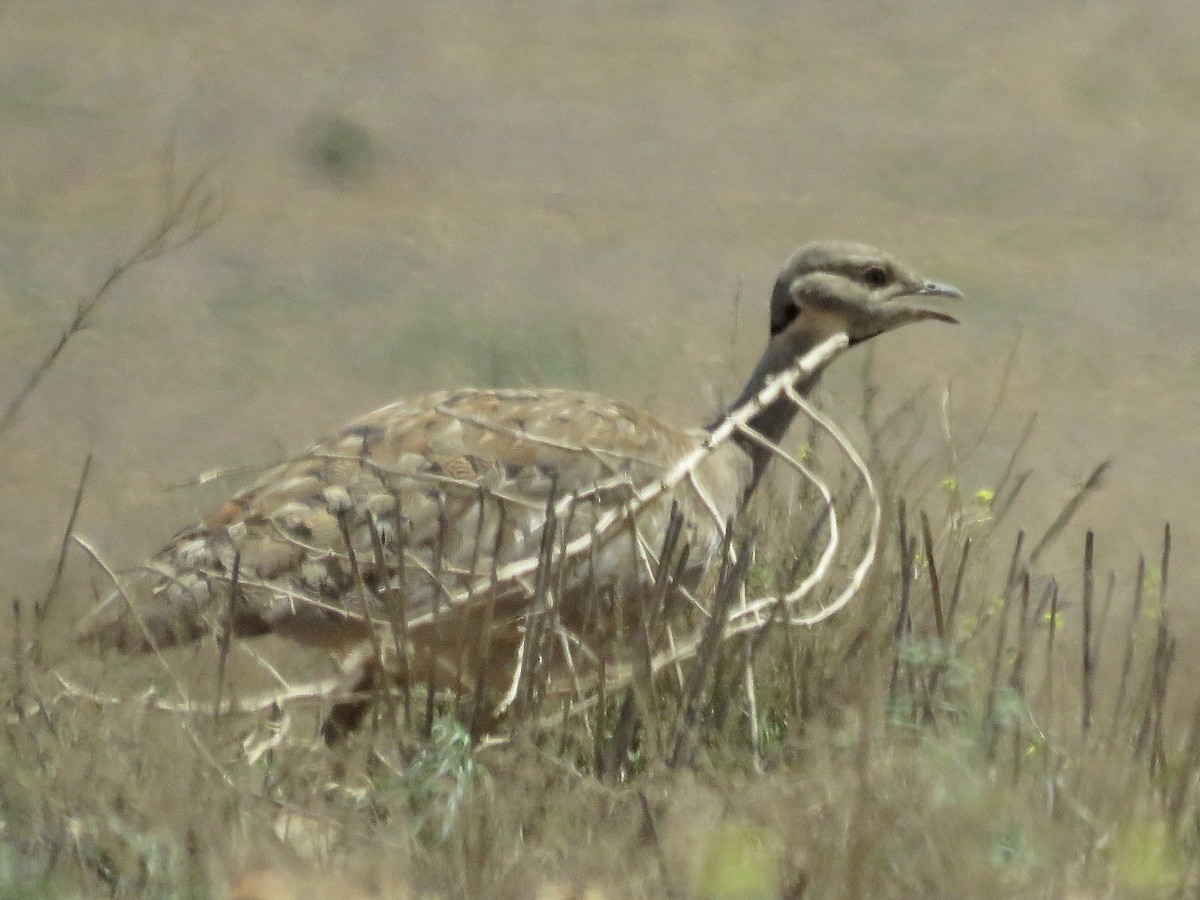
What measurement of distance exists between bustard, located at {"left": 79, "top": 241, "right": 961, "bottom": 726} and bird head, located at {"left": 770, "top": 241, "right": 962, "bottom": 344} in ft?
1.09

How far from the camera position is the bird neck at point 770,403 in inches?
187

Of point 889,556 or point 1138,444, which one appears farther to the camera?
point 1138,444

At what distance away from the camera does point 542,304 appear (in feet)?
26.7

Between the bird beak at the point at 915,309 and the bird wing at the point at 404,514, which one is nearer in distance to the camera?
the bird wing at the point at 404,514

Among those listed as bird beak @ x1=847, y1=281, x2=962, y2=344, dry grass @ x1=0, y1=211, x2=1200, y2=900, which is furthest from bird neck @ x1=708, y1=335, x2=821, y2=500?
dry grass @ x1=0, y1=211, x2=1200, y2=900

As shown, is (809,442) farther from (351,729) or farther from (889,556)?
(351,729)

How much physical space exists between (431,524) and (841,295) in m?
1.55

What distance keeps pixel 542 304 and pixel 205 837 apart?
5.81 m

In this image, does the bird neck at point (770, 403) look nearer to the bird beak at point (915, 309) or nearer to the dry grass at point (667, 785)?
the bird beak at point (915, 309)

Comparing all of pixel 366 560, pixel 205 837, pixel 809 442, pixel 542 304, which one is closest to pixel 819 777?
pixel 205 837

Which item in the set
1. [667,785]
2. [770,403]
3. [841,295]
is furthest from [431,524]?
[841,295]

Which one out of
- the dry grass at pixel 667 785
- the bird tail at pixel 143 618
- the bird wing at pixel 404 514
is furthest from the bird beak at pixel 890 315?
the bird tail at pixel 143 618

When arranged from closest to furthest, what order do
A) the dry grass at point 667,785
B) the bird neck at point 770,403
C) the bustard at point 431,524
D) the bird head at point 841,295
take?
the dry grass at point 667,785
the bustard at point 431,524
the bird neck at point 770,403
the bird head at point 841,295

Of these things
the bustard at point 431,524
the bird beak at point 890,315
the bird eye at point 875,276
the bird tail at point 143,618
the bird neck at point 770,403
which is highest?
the bird eye at point 875,276
